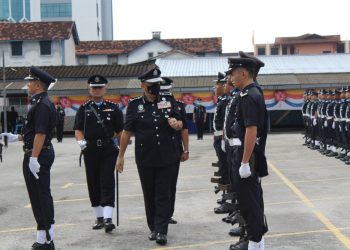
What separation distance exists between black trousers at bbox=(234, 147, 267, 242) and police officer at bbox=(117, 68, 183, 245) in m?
1.41

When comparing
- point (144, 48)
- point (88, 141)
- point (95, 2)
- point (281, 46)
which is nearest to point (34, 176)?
point (88, 141)

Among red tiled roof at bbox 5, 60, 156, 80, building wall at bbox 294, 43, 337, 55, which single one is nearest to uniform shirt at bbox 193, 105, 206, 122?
red tiled roof at bbox 5, 60, 156, 80

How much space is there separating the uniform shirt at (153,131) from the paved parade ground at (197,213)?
3.35ft

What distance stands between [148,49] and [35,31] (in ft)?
53.5

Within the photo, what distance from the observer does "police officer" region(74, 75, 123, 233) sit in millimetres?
7766

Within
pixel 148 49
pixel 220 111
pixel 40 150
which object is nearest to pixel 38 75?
pixel 40 150

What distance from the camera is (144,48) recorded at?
219 feet

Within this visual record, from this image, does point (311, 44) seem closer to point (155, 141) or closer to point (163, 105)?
point (163, 105)

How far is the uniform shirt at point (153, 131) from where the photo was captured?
7.15 m

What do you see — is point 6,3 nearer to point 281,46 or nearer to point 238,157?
point 281,46

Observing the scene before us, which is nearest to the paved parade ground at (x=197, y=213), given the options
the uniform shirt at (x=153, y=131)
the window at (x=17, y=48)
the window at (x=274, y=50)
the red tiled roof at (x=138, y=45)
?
the uniform shirt at (x=153, y=131)

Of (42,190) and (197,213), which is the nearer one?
(42,190)

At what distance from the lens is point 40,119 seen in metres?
6.52

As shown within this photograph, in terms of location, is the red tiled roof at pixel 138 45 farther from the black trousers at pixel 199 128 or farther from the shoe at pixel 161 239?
the shoe at pixel 161 239
